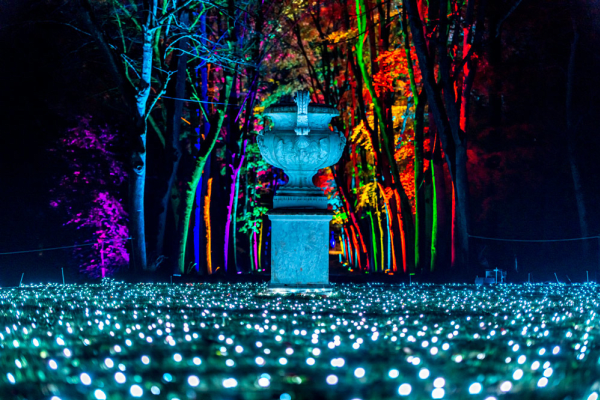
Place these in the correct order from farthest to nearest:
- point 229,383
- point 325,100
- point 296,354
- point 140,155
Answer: point 325,100 → point 140,155 → point 296,354 → point 229,383

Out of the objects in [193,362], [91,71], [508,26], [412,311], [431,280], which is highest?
[508,26]

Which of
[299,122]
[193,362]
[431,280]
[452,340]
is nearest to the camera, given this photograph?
[193,362]

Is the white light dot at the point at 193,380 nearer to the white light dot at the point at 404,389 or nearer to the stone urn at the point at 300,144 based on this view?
the white light dot at the point at 404,389

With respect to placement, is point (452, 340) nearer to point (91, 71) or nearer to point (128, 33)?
point (128, 33)

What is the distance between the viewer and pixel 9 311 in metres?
5.84

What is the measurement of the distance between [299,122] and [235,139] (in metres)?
11.9

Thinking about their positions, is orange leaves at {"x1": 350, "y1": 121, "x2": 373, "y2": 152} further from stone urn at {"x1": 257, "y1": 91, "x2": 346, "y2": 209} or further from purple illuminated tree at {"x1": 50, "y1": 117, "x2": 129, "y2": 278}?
stone urn at {"x1": 257, "y1": 91, "x2": 346, "y2": 209}

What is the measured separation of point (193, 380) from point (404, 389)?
86 cm

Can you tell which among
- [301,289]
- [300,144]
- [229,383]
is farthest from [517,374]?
[300,144]

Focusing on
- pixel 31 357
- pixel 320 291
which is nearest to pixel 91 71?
pixel 320 291

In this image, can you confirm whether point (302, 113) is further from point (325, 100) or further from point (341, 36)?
point (325, 100)

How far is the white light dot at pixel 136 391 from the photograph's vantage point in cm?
266

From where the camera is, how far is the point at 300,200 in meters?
9.05

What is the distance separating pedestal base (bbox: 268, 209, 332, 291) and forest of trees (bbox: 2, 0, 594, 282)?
5.87 metres
